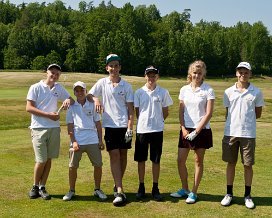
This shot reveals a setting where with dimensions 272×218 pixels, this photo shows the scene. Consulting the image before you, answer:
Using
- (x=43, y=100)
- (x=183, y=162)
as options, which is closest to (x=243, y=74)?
(x=183, y=162)

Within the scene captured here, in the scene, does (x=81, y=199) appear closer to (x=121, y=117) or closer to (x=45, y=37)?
(x=121, y=117)

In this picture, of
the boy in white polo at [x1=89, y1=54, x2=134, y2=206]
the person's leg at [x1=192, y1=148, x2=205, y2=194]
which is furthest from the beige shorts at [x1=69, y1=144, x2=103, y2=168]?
the person's leg at [x1=192, y1=148, x2=205, y2=194]

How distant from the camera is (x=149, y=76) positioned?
7023 mm

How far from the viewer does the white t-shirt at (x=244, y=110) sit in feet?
22.0

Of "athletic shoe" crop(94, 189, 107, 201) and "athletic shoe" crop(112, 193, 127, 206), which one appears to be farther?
"athletic shoe" crop(94, 189, 107, 201)

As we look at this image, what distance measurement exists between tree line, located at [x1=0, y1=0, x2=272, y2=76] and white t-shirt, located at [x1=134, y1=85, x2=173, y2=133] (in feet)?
282

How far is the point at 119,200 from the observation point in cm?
659

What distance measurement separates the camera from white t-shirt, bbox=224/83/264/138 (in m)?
6.69

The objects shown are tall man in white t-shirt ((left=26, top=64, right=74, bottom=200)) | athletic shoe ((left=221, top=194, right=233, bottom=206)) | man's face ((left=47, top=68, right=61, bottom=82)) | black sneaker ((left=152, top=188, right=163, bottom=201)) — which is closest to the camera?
athletic shoe ((left=221, top=194, right=233, bottom=206))

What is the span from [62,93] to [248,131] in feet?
10.0

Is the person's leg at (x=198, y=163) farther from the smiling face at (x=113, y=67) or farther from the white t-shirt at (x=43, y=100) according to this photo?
the white t-shirt at (x=43, y=100)

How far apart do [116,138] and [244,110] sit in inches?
80.4

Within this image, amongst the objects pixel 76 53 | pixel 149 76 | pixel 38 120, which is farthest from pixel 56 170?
pixel 76 53

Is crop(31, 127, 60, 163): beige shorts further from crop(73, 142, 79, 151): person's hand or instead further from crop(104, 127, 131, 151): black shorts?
crop(104, 127, 131, 151): black shorts
